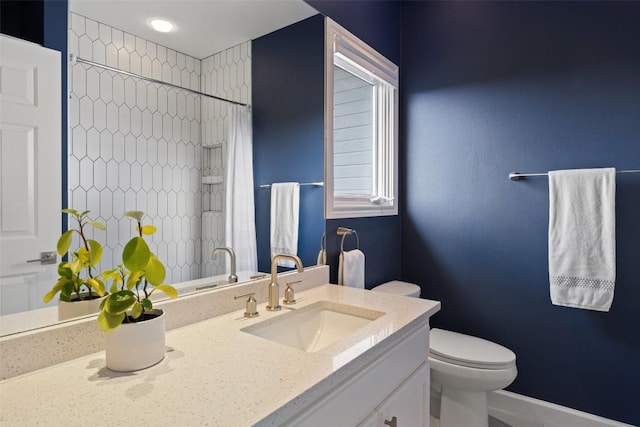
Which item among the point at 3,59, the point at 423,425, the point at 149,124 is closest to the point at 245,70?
the point at 149,124

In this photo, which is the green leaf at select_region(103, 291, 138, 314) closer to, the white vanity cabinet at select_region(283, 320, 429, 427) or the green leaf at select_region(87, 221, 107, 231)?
the green leaf at select_region(87, 221, 107, 231)

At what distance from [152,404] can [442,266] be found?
189 cm

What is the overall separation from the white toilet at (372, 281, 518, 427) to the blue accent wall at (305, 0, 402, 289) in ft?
1.81

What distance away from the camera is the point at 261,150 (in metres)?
1.36

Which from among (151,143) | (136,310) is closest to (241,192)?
(151,143)

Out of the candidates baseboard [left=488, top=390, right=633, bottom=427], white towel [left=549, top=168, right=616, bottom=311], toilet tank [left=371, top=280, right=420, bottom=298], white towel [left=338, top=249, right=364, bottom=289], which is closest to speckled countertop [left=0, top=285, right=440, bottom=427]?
white towel [left=338, top=249, right=364, bottom=289]

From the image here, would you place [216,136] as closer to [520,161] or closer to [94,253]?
[94,253]

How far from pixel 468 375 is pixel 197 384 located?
134 cm

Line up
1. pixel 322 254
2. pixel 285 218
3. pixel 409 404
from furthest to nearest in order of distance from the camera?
pixel 322 254 < pixel 285 218 < pixel 409 404

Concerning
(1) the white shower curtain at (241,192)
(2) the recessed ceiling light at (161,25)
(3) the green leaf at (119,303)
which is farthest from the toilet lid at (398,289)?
(2) the recessed ceiling light at (161,25)

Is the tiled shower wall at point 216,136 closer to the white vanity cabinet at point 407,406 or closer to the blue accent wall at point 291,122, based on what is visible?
the blue accent wall at point 291,122

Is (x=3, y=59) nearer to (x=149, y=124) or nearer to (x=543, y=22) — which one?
(x=149, y=124)

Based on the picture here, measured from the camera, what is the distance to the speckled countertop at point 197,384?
1.94ft

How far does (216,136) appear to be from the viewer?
1.13m
